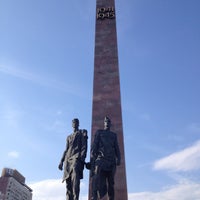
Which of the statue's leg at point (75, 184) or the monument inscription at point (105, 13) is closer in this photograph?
the statue's leg at point (75, 184)

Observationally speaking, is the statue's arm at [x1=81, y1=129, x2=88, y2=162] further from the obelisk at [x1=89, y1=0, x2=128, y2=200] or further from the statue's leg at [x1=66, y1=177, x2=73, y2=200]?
the obelisk at [x1=89, y1=0, x2=128, y2=200]

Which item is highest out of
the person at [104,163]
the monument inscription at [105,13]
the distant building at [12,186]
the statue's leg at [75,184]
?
the distant building at [12,186]

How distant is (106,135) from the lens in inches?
370

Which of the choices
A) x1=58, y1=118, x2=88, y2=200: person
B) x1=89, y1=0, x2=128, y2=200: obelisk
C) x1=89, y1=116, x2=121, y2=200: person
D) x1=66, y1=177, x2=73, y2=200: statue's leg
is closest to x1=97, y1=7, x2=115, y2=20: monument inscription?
x1=89, y1=0, x2=128, y2=200: obelisk

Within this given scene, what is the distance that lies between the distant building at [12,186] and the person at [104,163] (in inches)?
2928

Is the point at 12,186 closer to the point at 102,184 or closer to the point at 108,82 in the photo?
the point at 108,82

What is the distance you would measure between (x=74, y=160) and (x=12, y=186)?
77.4 metres

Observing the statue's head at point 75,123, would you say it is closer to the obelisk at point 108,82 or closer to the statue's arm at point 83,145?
the statue's arm at point 83,145

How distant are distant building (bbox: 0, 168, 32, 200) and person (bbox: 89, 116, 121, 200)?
74.4 m

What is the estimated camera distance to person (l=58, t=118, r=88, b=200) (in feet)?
28.0

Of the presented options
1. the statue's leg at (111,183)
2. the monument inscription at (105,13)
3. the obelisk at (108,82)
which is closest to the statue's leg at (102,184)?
the statue's leg at (111,183)

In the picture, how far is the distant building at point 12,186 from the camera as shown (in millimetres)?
77812

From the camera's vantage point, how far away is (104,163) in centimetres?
881

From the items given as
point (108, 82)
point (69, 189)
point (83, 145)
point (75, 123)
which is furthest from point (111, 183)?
point (108, 82)
